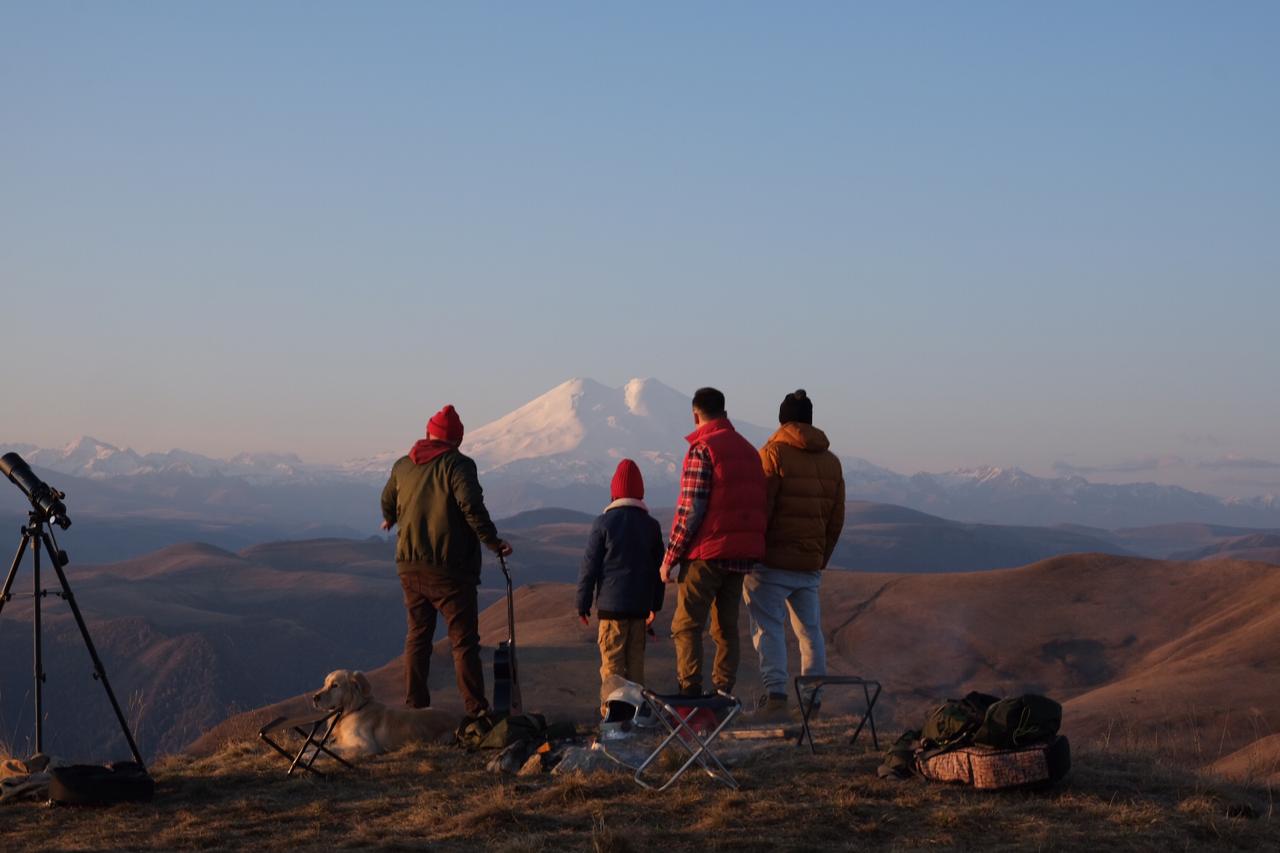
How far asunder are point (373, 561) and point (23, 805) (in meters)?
125

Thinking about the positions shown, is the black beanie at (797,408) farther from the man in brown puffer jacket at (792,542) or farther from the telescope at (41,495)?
the telescope at (41,495)

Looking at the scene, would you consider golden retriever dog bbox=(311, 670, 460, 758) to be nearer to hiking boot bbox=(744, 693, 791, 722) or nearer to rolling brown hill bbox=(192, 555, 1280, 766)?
hiking boot bbox=(744, 693, 791, 722)

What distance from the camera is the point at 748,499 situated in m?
8.88

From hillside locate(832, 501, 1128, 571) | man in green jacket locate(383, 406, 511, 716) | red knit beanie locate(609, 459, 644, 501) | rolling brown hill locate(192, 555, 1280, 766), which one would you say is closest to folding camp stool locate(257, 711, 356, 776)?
man in green jacket locate(383, 406, 511, 716)

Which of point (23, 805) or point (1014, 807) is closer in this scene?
point (1014, 807)

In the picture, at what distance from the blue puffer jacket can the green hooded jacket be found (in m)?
0.78

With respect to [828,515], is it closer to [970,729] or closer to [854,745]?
[854,745]

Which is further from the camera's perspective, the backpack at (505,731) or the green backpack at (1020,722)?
the backpack at (505,731)

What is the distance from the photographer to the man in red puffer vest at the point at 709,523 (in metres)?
8.82

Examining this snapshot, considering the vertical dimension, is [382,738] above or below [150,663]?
above

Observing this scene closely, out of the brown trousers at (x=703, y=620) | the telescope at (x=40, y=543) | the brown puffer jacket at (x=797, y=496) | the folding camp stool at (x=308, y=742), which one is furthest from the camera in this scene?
the brown puffer jacket at (x=797, y=496)

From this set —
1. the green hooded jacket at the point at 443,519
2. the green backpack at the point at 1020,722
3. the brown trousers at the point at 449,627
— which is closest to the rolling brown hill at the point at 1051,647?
the brown trousers at the point at 449,627

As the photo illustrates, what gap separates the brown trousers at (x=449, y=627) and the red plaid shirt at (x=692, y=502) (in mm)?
1538

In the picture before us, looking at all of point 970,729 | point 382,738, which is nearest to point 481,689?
point 382,738
